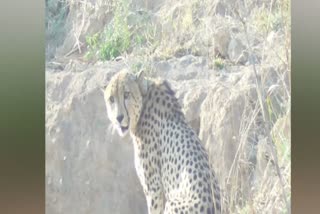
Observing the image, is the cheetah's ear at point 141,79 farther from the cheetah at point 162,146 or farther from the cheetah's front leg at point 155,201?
the cheetah's front leg at point 155,201

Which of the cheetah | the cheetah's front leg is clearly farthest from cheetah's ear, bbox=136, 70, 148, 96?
the cheetah's front leg

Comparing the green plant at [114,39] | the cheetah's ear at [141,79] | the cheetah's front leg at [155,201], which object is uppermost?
the green plant at [114,39]

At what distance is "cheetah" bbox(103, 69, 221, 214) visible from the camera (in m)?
2.15

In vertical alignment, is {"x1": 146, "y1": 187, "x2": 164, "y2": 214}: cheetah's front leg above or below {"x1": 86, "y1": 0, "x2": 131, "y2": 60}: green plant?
below

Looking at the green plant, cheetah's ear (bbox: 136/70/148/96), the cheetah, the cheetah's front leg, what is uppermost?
the green plant

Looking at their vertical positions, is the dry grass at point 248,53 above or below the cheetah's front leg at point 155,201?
above

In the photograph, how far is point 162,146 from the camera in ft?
7.11

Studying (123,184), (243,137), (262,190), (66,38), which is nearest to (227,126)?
(243,137)

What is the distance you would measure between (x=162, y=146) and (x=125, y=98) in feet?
0.67

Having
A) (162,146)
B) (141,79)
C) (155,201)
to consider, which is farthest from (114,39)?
(155,201)

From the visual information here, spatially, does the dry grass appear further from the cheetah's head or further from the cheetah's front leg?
the cheetah's front leg

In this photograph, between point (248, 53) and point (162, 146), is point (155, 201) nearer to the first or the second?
point (162, 146)

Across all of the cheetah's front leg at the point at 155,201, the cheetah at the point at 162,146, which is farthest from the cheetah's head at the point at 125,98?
the cheetah's front leg at the point at 155,201

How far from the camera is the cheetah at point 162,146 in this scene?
2.15 meters
